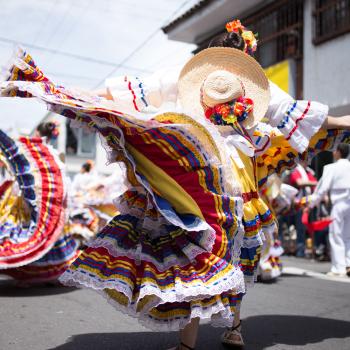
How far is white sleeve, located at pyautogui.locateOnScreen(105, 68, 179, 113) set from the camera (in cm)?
303

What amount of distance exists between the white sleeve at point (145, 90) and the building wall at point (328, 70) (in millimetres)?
7191

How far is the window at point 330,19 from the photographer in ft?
31.2

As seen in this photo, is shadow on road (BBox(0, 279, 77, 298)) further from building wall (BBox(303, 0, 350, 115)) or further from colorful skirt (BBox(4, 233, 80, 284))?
building wall (BBox(303, 0, 350, 115))

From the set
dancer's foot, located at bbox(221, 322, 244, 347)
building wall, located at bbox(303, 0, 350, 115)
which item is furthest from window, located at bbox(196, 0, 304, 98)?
dancer's foot, located at bbox(221, 322, 244, 347)

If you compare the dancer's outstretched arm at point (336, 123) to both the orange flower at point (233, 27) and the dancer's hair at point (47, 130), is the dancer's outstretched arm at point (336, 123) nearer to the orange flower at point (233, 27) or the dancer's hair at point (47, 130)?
the orange flower at point (233, 27)

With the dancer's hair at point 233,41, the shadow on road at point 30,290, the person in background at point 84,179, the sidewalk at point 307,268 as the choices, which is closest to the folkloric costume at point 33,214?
the shadow on road at point 30,290

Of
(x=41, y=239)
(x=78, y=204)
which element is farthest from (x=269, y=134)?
(x=78, y=204)

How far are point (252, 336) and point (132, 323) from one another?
796mm

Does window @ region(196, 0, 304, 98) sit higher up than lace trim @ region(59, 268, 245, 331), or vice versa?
window @ region(196, 0, 304, 98)

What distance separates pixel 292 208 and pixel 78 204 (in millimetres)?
2826

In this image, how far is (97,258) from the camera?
2.43 metres

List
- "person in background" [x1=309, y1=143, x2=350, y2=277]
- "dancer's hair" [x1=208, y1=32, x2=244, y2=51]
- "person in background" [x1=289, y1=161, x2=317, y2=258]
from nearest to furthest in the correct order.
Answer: "dancer's hair" [x1=208, y1=32, x2=244, y2=51]
"person in background" [x1=309, y1=143, x2=350, y2=277]
"person in background" [x1=289, y1=161, x2=317, y2=258]

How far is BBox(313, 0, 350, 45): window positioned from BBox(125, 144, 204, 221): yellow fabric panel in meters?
7.88

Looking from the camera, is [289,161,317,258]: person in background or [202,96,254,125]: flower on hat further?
[289,161,317,258]: person in background
